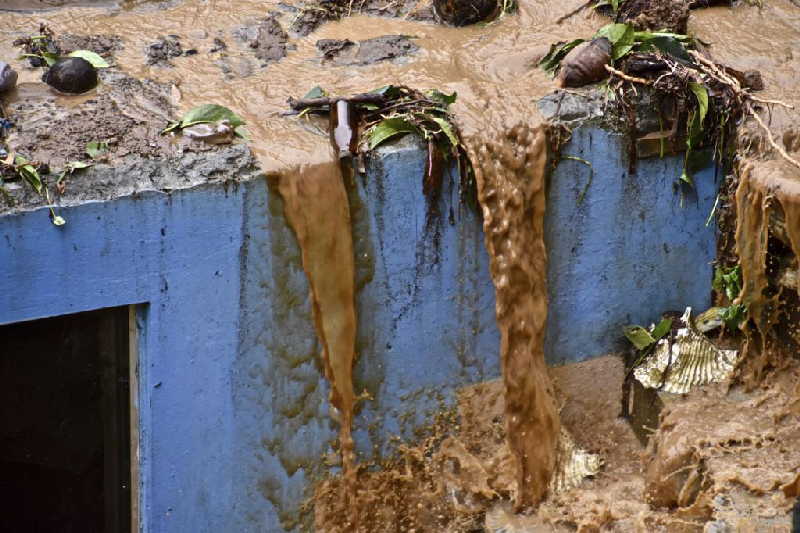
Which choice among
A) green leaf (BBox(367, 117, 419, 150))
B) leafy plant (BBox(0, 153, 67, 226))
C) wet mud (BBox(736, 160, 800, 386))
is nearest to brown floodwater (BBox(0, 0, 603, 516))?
green leaf (BBox(367, 117, 419, 150))

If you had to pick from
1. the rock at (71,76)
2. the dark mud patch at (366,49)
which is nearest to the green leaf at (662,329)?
the dark mud patch at (366,49)

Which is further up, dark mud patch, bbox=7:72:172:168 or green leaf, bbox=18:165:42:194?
dark mud patch, bbox=7:72:172:168

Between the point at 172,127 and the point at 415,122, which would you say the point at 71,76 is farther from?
the point at 415,122

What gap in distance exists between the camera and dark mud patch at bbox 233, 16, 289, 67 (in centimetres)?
590

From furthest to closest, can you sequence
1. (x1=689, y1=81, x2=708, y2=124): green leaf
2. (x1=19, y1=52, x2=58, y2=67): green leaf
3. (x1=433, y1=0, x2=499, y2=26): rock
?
(x1=433, y1=0, x2=499, y2=26): rock → (x1=19, y1=52, x2=58, y2=67): green leaf → (x1=689, y1=81, x2=708, y2=124): green leaf

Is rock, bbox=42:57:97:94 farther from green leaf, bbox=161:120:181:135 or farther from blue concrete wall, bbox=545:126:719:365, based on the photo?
blue concrete wall, bbox=545:126:719:365

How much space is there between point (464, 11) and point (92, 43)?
2058 mm

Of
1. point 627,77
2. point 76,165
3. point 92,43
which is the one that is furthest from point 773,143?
point 92,43

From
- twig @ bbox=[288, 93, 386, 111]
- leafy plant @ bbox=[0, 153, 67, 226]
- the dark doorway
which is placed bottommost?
the dark doorway

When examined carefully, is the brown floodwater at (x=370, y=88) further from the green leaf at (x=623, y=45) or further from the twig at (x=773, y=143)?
the twig at (x=773, y=143)

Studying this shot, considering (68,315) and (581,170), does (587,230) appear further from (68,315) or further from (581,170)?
(68,315)

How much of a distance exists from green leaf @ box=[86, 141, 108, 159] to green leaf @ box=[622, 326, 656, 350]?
2803 millimetres

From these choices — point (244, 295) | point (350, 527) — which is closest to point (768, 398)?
point (350, 527)

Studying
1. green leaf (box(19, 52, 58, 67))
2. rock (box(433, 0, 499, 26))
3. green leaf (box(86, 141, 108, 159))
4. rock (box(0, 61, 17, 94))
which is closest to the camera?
green leaf (box(86, 141, 108, 159))
